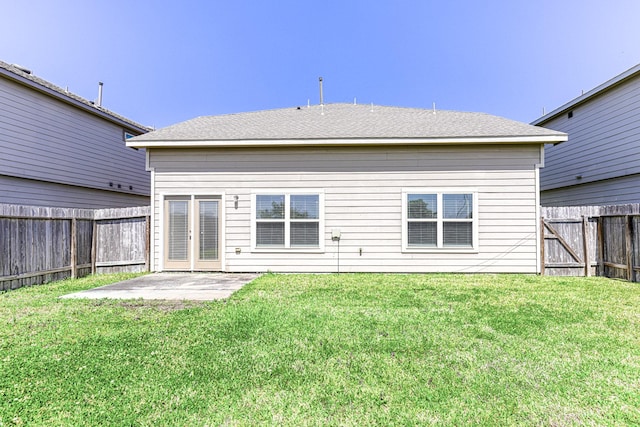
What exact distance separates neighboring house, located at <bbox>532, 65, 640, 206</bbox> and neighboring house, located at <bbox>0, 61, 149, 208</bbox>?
54.6 feet

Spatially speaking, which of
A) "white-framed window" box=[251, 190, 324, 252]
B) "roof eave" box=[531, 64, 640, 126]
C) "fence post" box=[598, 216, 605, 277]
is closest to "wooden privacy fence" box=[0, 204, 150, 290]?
"white-framed window" box=[251, 190, 324, 252]

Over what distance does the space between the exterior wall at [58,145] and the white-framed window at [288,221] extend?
23.0ft

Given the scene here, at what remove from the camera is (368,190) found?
23.8 feet

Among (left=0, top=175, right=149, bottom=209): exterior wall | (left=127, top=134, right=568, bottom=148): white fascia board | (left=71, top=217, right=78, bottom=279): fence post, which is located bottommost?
(left=71, top=217, right=78, bottom=279): fence post

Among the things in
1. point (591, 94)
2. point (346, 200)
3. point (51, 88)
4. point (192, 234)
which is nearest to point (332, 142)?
point (346, 200)

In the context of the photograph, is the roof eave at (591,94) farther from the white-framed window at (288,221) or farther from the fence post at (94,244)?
the fence post at (94,244)

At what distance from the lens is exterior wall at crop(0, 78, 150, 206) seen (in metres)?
8.27

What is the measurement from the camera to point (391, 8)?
1107 cm

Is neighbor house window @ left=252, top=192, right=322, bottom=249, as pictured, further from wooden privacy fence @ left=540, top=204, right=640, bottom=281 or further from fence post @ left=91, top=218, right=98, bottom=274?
wooden privacy fence @ left=540, top=204, right=640, bottom=281

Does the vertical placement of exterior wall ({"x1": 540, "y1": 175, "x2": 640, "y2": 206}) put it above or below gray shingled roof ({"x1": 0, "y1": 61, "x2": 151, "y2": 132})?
below

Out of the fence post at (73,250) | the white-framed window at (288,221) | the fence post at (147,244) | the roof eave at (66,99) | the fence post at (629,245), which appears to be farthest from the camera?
the roof eave at (66,99)

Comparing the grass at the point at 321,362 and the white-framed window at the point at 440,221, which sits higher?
the white-framed window at the point at 440,221


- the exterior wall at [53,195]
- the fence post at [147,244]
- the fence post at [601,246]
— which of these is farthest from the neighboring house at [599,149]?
the exterior wall at [53,195]

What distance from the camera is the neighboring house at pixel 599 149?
8.54 m
